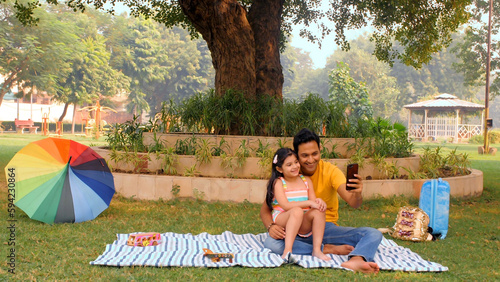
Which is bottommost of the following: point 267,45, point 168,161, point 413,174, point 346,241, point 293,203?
point 346,241

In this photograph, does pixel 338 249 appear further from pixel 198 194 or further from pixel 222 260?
pixel 198 194

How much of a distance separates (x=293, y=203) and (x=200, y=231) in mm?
1740

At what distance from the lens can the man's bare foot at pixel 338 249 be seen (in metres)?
4.82

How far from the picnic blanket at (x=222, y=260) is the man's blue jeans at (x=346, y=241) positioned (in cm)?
12

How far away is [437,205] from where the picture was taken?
19.8 feet

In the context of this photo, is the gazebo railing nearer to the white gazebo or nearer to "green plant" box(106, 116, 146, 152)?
the white gazebo

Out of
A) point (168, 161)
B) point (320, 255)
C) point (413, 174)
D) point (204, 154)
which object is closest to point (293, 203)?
point (320, 255)

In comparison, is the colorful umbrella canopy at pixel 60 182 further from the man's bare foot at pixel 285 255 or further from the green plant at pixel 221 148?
the man's bare foot at pixel 285 255

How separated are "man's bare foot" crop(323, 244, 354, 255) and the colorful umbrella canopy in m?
3.03

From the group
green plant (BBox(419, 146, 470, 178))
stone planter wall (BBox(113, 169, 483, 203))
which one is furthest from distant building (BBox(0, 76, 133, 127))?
green plant (BBox(419, 146, 470, 178))

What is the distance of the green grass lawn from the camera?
4.12 metres

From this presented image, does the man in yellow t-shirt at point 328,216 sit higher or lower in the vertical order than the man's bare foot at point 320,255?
higher

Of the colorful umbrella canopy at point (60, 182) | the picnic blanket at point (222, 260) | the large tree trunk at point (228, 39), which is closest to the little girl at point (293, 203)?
the picnic blanket at point (222, 260)

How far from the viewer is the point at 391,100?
65438mm
